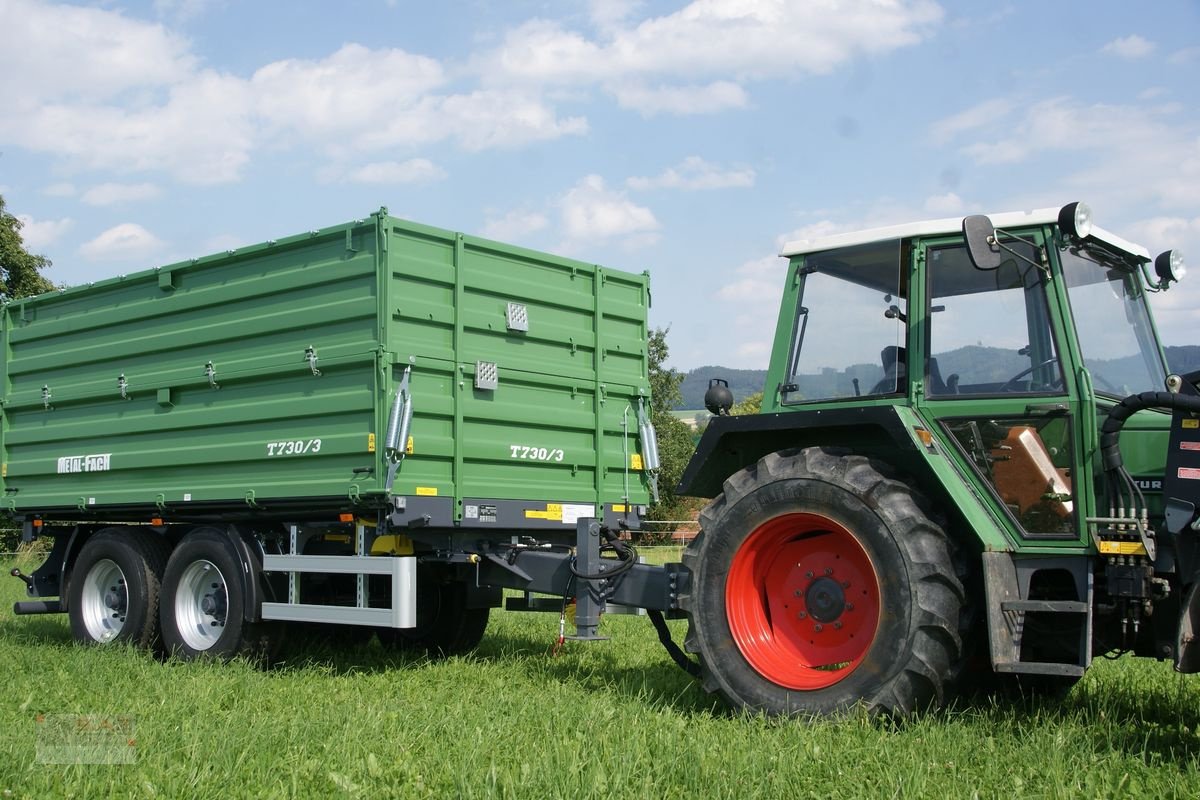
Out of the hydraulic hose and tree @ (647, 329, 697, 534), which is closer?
the hydraulic hose

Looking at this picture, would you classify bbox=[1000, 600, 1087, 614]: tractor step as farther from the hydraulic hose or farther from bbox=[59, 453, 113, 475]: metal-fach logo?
bbox=[59, 453, 113, 475]: metal-fach logo

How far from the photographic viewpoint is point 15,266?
26.6 metres

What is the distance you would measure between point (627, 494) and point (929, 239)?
12.2ft

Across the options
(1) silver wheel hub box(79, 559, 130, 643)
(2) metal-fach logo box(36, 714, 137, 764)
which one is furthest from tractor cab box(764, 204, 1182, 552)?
(1) silver wheel hub box(79, 559, 130, 643)

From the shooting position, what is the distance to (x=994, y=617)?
498 centimetres

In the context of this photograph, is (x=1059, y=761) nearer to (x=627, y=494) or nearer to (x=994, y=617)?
(x=994, y=617)

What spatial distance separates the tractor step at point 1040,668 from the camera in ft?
15.6

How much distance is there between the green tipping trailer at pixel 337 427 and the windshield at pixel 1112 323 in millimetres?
3693

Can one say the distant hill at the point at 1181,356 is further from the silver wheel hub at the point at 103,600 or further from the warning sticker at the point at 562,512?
the silver wheel hub at the point at 103,600

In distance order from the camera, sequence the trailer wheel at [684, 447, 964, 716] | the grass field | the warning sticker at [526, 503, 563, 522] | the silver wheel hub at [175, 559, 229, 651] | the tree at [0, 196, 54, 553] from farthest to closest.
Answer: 1. the tree at [0, 196, 54, 553]
2. the silver wheel hub at [175, 559, 229, 651]
3. the warning sticker at [526, 503, 563, 522]
4. the trailer wheel at [684, 447, 964, 716]
5. the grass field

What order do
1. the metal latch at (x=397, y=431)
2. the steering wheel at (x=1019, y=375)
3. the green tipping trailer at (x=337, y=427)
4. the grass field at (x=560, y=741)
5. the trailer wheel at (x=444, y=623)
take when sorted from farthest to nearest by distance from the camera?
the trailer wheel at (x=444, y=623) → the green tipping trailer at (x=337, y=427) → the metal latch at (x=397, y=431) → the steering wheel at (x=1019, y=375) → the grass field at (x=560, y=741)

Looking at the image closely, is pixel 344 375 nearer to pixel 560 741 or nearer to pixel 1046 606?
pixel 560 741

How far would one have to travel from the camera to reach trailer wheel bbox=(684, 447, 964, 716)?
5.09 m

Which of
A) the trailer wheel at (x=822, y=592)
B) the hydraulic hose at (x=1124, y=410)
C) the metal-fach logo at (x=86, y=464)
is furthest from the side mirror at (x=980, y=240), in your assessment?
the metal-fach logo at (x=86, y=464)
